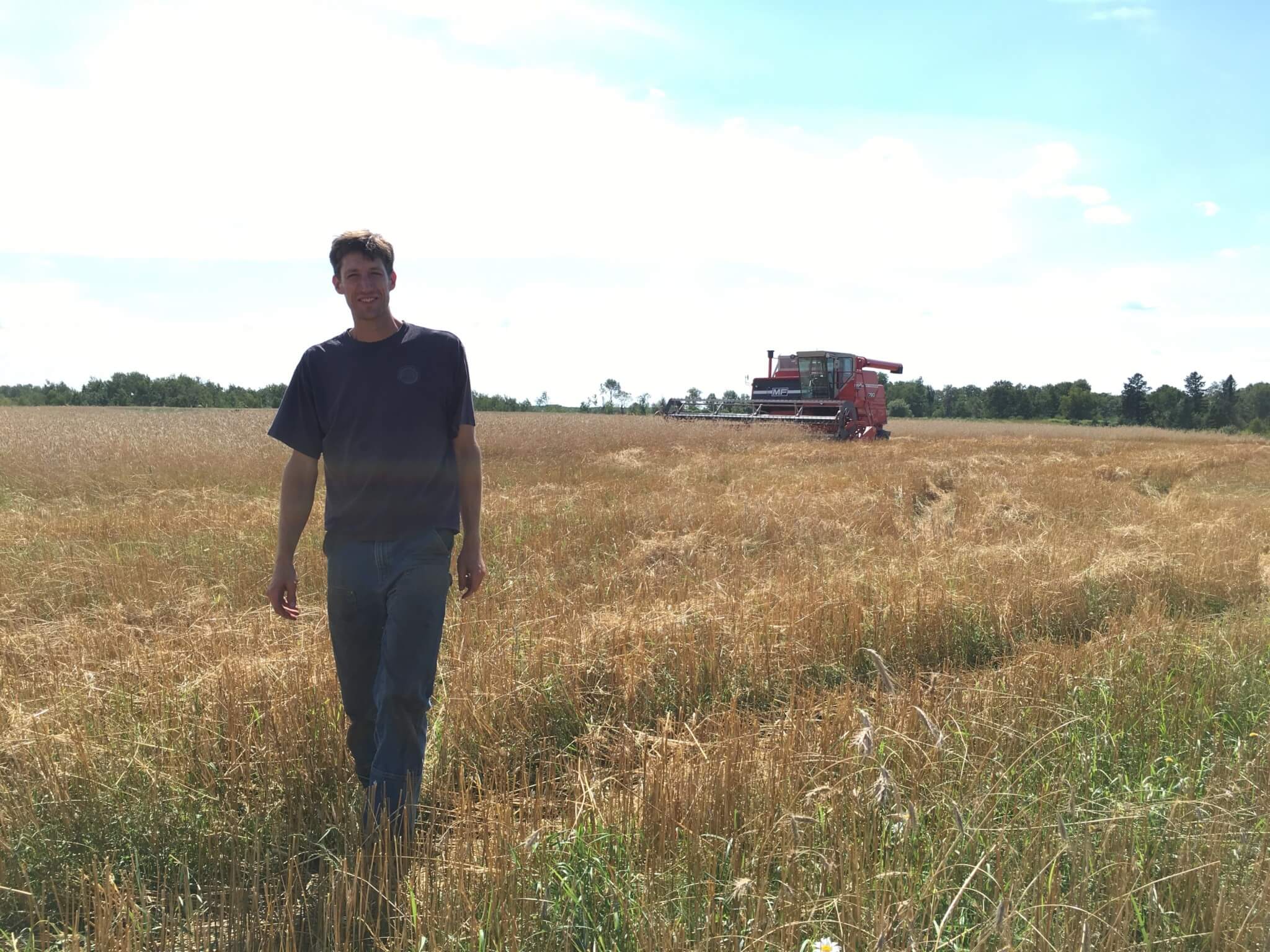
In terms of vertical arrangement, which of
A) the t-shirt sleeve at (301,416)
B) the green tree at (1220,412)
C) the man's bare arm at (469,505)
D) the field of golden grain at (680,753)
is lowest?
the field of golden grain at (680,753)

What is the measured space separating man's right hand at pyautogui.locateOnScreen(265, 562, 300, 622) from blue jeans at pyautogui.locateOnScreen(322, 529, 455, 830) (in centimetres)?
21

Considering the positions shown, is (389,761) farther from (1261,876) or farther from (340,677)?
(1261,876)

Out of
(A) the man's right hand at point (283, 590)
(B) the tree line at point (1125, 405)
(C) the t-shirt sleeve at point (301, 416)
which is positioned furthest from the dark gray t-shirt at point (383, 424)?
(B) the tree line at point (1125, 405)

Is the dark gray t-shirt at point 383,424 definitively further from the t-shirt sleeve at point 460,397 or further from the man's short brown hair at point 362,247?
the man's short brown hair at point 362,247

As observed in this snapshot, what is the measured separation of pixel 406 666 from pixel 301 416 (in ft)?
3.31

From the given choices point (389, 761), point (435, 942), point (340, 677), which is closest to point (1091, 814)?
point (435, 942)

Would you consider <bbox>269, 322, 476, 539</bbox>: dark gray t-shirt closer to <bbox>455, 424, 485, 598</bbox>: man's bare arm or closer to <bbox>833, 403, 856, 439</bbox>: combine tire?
<bbox>455, 424, 485, 598</bbox>: man's bare arm

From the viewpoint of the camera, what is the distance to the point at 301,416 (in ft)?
10.4

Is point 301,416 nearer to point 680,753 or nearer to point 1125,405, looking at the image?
point 680,753

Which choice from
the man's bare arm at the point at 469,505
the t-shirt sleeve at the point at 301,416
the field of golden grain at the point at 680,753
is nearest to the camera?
the field of golden grain at the point at 680,753

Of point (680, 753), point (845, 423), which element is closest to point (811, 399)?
point (845, 423)

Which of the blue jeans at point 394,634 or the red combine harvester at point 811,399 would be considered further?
the red combine harvester at point 811,399

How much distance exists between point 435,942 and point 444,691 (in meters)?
1.98

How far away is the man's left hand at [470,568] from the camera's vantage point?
331cm
